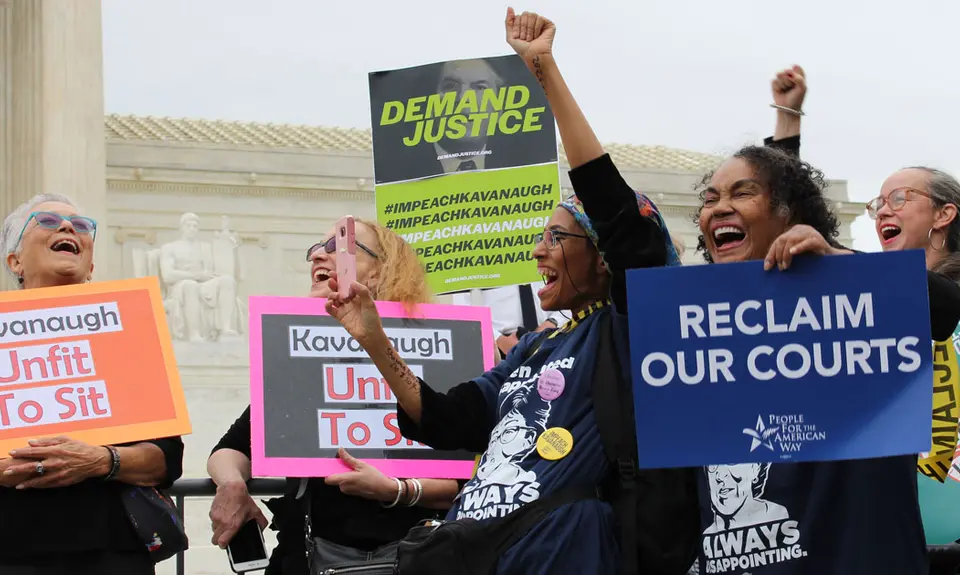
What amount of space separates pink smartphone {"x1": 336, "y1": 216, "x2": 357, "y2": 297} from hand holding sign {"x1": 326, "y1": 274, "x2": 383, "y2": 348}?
0.02 meters

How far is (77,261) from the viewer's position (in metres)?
4.62

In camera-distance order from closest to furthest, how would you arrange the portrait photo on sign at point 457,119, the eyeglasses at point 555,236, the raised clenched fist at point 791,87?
1. the eyeglasses at point 555,236
2. the raised clenched fist at point 791,87
3. the portrait photo on sign at point 457,119

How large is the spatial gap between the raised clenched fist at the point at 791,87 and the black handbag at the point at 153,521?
2046mm

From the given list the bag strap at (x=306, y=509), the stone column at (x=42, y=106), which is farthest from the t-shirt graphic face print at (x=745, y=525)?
the stone column at (x=42, y=106)

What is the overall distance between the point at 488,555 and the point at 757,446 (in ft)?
2.08

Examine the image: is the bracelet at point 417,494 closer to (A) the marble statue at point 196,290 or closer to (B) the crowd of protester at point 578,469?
(B) the crowd of protester at point 578,469

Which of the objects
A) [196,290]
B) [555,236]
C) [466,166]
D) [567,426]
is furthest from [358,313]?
[196,290]

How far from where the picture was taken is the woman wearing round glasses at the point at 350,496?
4.36 metres

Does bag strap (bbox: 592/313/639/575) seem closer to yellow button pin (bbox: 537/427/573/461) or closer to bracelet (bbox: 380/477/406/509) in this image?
yellow button pin (bbox: 537/427/573/461)

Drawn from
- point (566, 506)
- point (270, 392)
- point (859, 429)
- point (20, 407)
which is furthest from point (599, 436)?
point (20, 407)

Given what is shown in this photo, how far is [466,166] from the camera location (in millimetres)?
6609

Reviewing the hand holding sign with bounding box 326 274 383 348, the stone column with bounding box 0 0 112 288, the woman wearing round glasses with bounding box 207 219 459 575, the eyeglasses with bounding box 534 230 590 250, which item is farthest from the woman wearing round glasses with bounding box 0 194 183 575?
the stone column with bounding box 0 0 112 288

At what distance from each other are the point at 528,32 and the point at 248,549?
1.85m

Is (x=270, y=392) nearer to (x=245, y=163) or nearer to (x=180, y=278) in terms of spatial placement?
(x=180, y=278)
